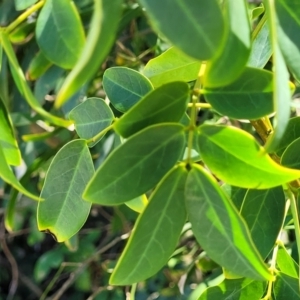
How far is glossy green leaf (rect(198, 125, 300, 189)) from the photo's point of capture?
40 centimetres

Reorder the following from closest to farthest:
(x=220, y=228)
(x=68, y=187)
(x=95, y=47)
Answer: (x=95, y=47), (x=220, y=228), (x=68, y=187)

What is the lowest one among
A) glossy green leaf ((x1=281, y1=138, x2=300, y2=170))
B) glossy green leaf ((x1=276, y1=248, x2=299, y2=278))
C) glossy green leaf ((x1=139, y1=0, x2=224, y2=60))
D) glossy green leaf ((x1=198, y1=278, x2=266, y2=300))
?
glossy green leaf ((x1=276, y1=248, x2=299, y2=278))

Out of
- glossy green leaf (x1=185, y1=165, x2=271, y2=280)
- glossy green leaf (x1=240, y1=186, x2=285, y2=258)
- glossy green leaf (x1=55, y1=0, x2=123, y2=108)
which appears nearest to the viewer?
glossy green leaf (x1=55, y1=0, x2=123, y2=108)

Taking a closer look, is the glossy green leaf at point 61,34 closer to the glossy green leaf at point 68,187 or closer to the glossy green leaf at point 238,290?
the glossy green leaf at point 68,187

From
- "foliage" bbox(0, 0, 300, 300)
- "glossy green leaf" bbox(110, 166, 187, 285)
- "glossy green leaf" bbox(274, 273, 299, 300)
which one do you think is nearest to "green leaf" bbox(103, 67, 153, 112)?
"foliage" bbox(0, 0, 300, 300)

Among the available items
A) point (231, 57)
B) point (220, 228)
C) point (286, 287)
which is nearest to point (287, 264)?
point (286, 287)

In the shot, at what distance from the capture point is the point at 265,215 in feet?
1.66

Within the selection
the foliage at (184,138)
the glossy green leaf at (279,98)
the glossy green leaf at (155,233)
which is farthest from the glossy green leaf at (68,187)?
the glossy green leaf at (279,98)

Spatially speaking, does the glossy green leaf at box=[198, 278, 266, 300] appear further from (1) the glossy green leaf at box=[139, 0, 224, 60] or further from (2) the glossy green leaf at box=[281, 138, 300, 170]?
(1) the glossy green leaf at box=[139, 0, 224, 60]

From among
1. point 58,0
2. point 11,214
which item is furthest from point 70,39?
point 11,214

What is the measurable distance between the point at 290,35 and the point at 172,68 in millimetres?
152

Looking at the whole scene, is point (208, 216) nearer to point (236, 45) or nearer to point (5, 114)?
point (236, 45)

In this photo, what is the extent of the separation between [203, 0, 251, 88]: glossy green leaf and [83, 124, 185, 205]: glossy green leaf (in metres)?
0.08

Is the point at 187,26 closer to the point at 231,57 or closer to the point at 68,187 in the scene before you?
the point at 231,57
